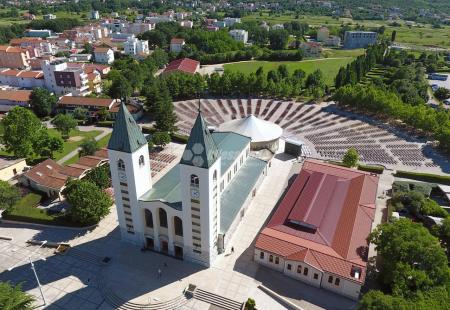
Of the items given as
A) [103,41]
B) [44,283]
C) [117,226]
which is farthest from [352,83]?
[103,41]

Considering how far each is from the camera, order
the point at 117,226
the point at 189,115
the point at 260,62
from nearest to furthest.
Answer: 1. the point at 117,226
2. the point at 189,115
3. the point at 260,62

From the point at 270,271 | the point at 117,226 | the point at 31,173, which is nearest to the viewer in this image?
the point at 270,271

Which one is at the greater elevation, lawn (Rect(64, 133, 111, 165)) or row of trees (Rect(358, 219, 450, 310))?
row of trees (Rect(358, 219, 450, 310))

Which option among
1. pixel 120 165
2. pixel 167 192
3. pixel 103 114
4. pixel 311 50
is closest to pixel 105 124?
pixel 103 114

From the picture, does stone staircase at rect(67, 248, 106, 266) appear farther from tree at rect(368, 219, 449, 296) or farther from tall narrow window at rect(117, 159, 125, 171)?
tree at rect(368, 219, 449, 296)

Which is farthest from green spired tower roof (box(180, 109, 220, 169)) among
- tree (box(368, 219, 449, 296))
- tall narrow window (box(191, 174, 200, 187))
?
tree (box(368, 219, 449, 296))

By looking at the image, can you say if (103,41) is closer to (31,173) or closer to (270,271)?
(31,173)
